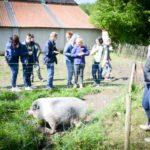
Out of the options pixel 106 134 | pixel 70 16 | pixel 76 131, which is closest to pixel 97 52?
pixel 106 134

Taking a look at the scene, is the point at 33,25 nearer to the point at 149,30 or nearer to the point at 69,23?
the point at 69,23

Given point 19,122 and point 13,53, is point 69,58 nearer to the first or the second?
point 13,53

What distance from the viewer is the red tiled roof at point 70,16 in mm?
31734

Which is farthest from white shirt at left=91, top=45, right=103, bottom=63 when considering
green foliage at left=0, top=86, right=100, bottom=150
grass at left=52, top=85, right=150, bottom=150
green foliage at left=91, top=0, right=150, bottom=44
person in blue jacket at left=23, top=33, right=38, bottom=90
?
green foliage at left=91, top=0, right=150, bottom=44

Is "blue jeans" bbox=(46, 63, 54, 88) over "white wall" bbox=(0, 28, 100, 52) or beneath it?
beneath

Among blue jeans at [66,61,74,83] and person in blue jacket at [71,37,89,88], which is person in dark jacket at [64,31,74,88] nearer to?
blue jeans at [66,61,74,83]

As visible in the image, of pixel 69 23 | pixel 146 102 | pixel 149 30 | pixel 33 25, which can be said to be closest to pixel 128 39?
pixel 149 30

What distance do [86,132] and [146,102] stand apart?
1.27 meters

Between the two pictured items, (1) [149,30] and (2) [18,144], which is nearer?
(2) [18,144]

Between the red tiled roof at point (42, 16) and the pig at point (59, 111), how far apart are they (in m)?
20.9

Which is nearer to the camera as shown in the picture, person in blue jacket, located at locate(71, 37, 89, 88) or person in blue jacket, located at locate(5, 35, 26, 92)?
person in blue jacket, located at locate(5, 35, 26, 92)

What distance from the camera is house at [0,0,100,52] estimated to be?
2856 centimetres

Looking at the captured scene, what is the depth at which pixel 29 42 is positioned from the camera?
477 inches

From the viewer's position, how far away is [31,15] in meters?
30.9
